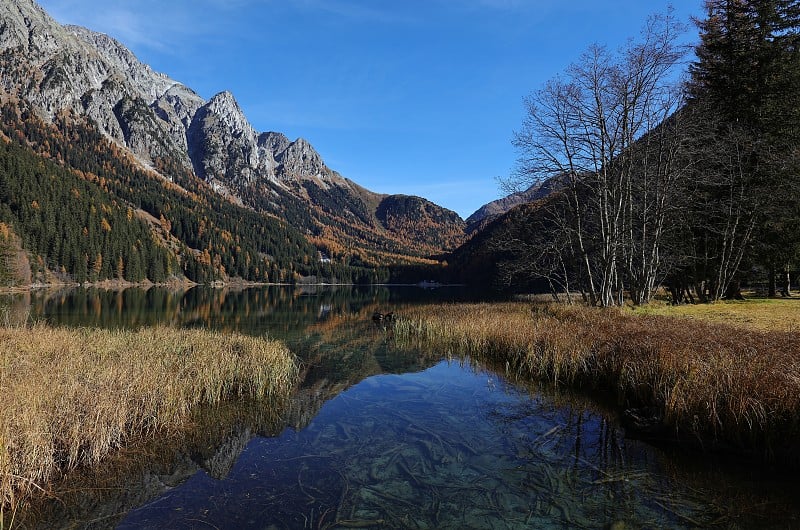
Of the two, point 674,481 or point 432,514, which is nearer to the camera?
point 432,514

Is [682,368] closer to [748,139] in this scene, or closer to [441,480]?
[441,480]

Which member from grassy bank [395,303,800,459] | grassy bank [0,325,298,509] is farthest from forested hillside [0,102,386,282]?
grassy bank [395,303,800,459]

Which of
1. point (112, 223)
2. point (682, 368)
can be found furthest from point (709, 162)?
point (112, 223)

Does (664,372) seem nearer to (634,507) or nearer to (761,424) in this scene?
(761,424)

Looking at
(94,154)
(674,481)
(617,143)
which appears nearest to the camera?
(674,481)

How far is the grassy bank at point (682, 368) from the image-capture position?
6699 mm

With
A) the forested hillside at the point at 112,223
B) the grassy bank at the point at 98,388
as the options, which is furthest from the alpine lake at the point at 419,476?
the forested hillside at the point at 112,223

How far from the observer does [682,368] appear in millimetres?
8555

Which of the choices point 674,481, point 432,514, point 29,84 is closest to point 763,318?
point 674,481

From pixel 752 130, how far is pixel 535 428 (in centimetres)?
2548

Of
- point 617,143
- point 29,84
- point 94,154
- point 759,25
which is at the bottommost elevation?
point 617,143

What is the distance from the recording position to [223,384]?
39.0 feet

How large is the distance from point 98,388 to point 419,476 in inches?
258

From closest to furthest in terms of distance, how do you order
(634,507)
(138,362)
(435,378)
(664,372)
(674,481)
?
(634,507) < (674,481) < (664,372) < (138,362) < (435,378)
